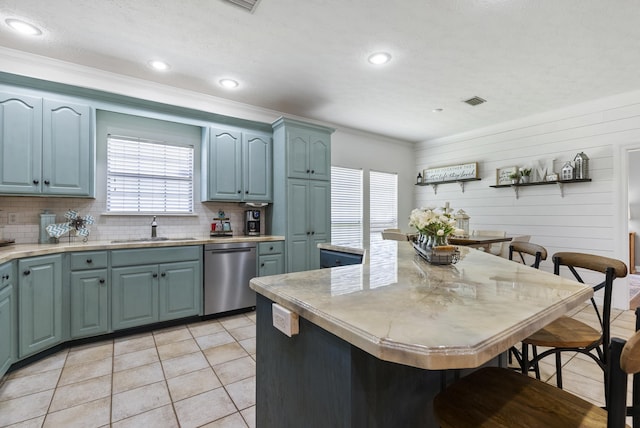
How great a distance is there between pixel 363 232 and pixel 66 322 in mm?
4281

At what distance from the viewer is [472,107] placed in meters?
4.36

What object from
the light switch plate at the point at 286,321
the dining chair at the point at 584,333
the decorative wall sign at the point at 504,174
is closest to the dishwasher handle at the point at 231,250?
the light switch plate at the point at 286,321

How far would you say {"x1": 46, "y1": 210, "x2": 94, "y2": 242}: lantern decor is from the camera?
119 inches

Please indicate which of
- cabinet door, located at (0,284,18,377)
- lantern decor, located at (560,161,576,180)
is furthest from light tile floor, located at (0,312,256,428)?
lantern decor, located at (560,161,576,180)

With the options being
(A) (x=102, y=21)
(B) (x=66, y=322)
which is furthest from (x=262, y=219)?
(A) (x=102, y=21)

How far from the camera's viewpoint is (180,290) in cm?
337

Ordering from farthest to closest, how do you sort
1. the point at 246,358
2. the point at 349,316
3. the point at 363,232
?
the point at 363,232, the point at 246,358, the point at 349,316

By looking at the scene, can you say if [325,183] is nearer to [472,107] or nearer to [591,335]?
[472,107]

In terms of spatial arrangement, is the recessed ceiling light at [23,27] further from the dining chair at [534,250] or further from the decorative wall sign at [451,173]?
the decorative wall sign at [451,173]

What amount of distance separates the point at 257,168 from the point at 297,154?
0.59m

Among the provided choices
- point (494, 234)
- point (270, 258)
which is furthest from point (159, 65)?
point (494, 234)

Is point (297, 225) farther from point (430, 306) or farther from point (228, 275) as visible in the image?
point (430, 306)

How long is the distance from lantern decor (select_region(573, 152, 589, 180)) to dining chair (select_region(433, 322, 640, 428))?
4.18m

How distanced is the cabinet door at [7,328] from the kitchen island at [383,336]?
216 cm
